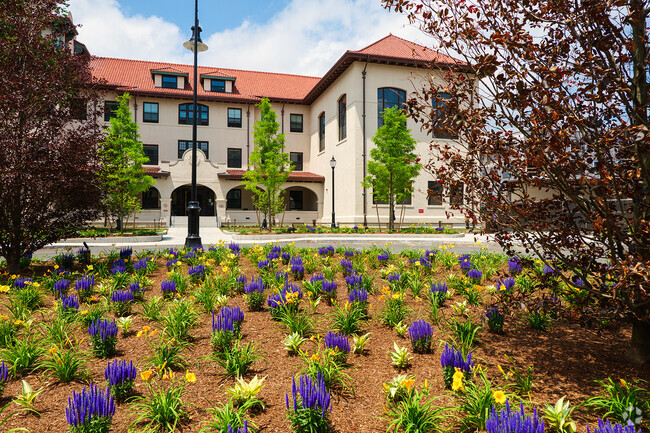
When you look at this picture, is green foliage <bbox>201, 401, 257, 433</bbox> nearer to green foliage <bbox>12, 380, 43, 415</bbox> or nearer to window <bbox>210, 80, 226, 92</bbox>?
green foliage <bbox>12, 380, 43, 415</bbox>

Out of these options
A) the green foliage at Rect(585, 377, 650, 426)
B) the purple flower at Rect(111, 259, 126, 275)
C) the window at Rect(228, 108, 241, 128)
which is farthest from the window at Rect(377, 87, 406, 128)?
the green foliage at Rect(585, 377, 650, 426)

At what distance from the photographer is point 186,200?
116 ft

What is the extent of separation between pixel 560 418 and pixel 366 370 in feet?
4.88

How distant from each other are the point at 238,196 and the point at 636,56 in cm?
3413

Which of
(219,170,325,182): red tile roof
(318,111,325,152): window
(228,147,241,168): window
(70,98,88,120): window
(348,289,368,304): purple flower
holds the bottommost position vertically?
(348,289,368,304): purple flower

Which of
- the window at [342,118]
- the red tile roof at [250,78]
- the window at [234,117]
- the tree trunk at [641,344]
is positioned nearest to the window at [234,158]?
the window at [234,117]

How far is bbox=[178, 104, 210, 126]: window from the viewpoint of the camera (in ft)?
109

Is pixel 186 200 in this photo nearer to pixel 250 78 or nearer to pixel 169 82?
pixel 169 82

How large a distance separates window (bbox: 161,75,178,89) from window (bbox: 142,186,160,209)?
9.48m

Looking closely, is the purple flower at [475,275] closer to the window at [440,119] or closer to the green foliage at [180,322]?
the window at [440,119]

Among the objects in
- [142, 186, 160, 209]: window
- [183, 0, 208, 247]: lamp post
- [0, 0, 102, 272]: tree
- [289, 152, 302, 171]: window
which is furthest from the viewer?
Result: [289, 152, 302, 171]: window

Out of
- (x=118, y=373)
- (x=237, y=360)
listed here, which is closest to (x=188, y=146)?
(x=237, y=360)

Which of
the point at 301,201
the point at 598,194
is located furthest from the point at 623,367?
the point at 301,201

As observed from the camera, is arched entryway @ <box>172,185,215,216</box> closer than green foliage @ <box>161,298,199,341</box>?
No
